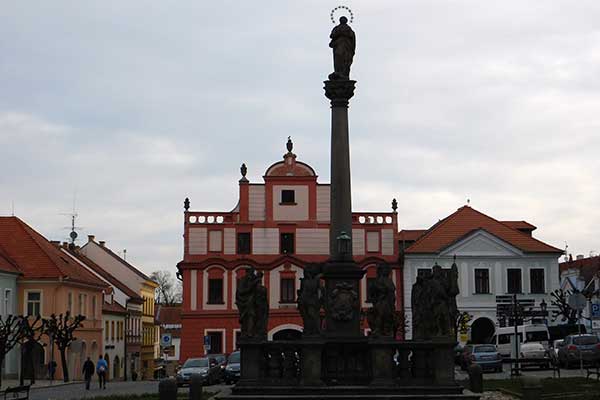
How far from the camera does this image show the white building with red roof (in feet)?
186

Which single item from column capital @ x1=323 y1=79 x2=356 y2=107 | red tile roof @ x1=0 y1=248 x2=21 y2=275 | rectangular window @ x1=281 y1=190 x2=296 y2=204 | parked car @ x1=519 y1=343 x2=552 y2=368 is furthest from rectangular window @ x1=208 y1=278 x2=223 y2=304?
column capital @ x1=323 y1=79 x2=356 y2=107

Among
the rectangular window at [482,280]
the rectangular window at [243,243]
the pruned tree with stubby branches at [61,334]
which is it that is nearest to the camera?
the pruned tree with stubby branches at [61,334]

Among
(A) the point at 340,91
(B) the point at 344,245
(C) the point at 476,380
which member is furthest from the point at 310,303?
(A) the point at 340,91

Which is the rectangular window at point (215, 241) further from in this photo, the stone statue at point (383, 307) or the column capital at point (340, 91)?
the stone statue at point (383, 307)

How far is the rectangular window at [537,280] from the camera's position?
57.3 meters

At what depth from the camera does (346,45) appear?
24406 millimetres

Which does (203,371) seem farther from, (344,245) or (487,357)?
(344,245)

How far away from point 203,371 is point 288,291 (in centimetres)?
2074

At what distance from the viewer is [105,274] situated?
70812 mm

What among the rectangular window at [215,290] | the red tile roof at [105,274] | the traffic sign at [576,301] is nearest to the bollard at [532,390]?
the traffic sign at [576,301]

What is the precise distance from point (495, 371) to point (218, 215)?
70.9 ft

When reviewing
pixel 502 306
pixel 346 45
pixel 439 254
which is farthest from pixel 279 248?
pixel 346 45

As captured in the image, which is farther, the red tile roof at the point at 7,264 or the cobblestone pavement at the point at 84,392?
the red tile roof at the point at 7,264

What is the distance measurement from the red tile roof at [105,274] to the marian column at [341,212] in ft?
152
